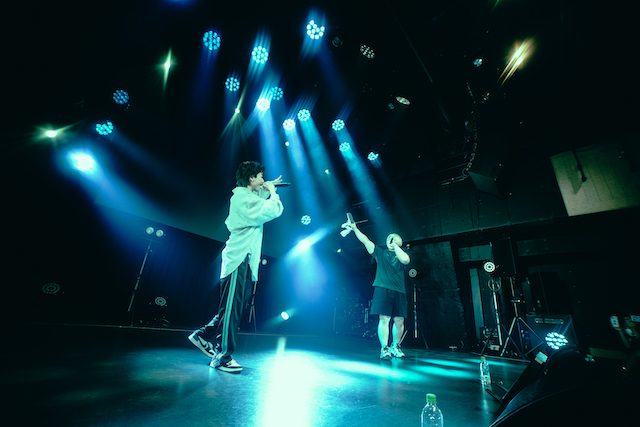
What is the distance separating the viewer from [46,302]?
406 cm

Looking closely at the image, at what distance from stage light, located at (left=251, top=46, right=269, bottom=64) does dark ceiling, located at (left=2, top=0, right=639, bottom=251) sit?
0.48 feet

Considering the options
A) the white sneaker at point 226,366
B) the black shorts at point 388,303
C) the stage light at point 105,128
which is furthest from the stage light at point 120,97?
the black shorts at point 388,303

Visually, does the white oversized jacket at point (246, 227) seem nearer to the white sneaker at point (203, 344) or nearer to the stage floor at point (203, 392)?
the white sneaker at point (203, 344)

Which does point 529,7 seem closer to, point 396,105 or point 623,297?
point 396,105

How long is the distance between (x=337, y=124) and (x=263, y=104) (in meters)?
2.13

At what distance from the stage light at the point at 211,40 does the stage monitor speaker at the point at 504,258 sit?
7.54 metres

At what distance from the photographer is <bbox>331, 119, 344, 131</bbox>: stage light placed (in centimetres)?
664

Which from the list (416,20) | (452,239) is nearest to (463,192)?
(452,239)

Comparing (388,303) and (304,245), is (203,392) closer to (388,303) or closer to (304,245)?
(388,303)

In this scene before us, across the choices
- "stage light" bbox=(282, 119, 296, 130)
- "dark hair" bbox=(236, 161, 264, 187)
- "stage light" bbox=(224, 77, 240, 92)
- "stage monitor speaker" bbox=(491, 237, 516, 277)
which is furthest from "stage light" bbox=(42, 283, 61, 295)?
"stage monitor speaker" bbox=(491, 237, 516, 277)

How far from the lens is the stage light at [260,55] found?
4520 mm

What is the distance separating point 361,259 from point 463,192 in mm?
3751

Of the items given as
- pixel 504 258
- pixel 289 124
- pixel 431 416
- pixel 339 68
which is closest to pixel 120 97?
pixel 289 124

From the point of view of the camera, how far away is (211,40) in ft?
13.8
